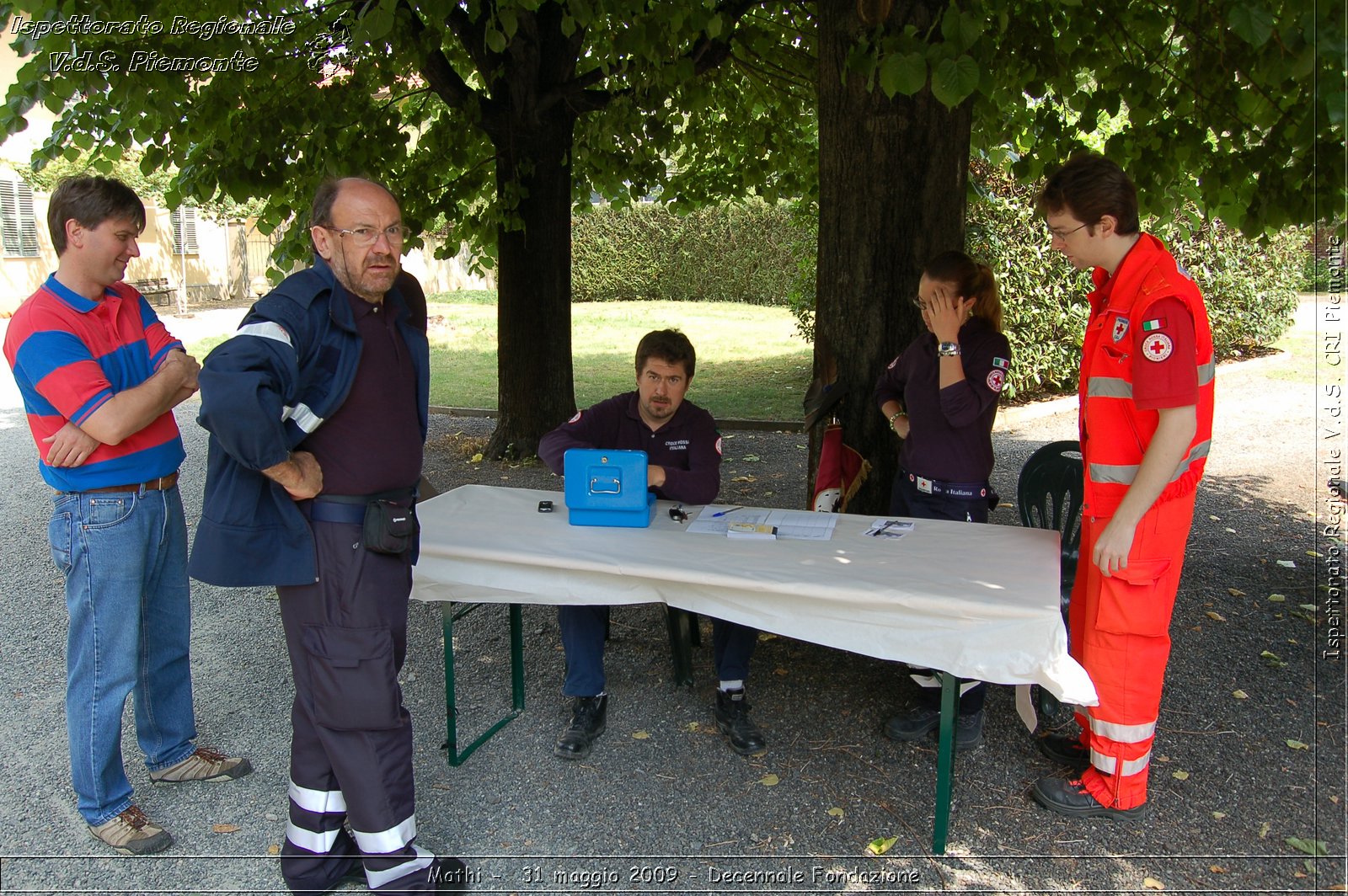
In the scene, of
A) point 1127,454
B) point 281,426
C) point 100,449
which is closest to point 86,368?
point 100,449

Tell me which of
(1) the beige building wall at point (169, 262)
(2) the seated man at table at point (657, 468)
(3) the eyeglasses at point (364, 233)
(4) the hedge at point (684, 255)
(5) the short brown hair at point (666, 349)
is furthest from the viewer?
(4) the hedge at point (684, 255)

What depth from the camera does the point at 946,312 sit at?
11.1ft

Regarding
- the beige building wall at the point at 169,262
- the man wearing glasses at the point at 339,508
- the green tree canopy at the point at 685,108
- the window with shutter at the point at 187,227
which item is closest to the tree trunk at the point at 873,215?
the green tree canopy at the point at 685,108

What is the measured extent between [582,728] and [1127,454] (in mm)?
2043

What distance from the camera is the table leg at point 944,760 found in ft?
9.04

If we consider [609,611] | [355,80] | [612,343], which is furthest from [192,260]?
[609,611]

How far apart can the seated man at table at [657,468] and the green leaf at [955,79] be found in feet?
4.17

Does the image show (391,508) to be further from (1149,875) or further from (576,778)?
(1149,875)

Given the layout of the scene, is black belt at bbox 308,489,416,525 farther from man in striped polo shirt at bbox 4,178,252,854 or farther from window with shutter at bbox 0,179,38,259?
window with shutter at bbox 0,179,38,259

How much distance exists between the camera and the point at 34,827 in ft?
10.2

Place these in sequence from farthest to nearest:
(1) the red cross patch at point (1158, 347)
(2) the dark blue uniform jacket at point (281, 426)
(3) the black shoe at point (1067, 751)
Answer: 1. (3) the black shoe at point (1067, 751)
2. (1) the red cross patch at point (1158, 347)
3. (2) the dark blue uniform jacket at point (281, 426)

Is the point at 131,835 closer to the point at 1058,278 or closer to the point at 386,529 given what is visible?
the point at 386,529

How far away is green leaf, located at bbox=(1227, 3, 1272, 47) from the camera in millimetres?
3041

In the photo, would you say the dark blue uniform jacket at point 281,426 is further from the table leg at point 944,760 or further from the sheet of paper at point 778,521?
the table leg at point 944,760
